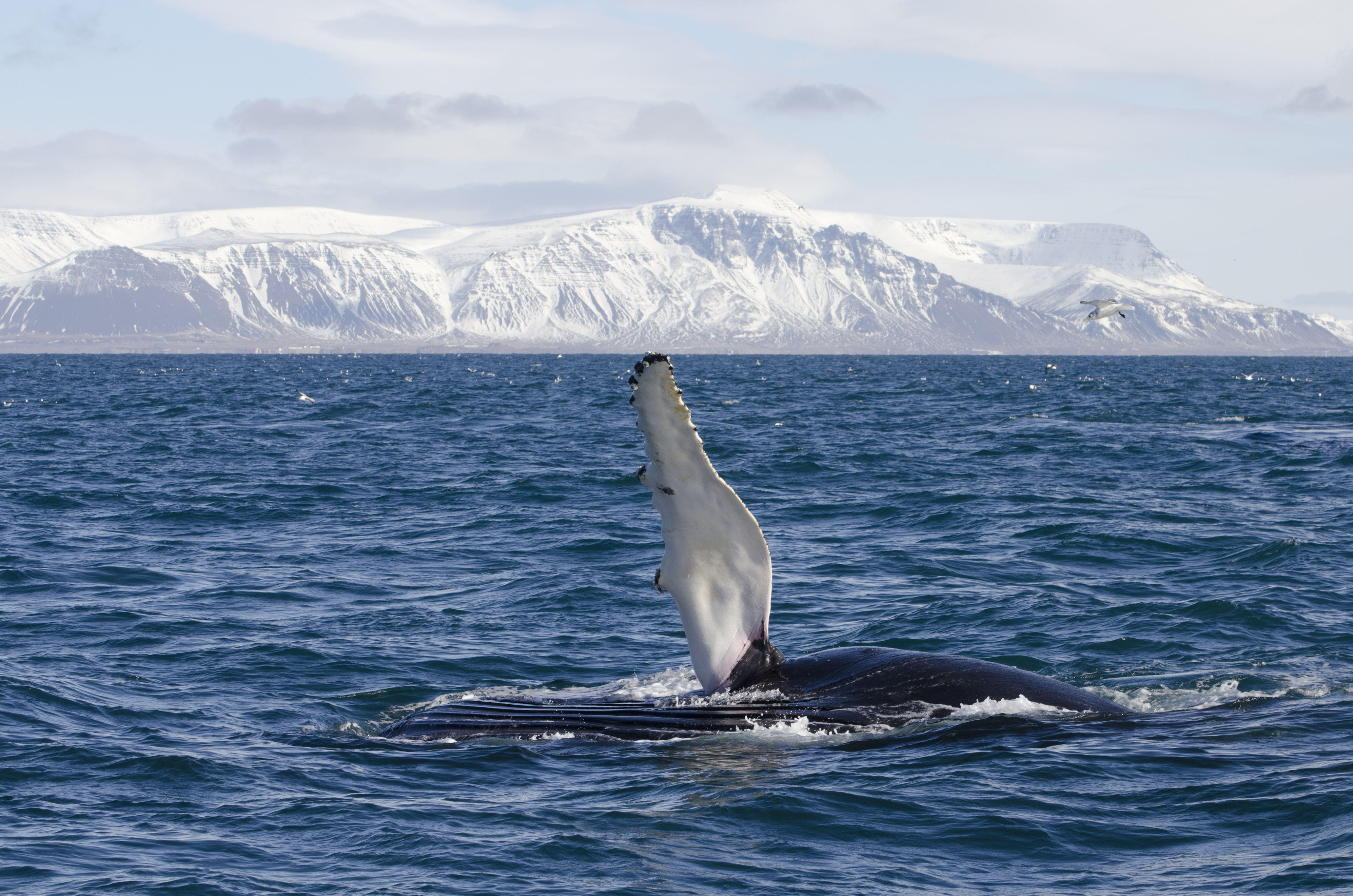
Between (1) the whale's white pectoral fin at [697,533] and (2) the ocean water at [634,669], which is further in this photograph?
(1) the whale's white pectoral fin at [697,533]

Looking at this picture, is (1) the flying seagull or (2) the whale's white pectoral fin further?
(1) the flying seagull

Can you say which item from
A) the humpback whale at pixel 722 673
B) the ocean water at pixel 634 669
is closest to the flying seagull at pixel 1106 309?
the ocean water at pixel 634 669

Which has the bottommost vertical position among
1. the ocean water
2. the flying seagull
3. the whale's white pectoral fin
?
the ocean water

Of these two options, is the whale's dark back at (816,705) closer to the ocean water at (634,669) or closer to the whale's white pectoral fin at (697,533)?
the ocean water at (634,669)

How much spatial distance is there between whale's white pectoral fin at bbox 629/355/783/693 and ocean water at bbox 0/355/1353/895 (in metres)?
0.91

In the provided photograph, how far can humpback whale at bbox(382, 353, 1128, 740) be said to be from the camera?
900cm

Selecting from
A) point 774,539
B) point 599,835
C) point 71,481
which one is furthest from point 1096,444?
point 599,835

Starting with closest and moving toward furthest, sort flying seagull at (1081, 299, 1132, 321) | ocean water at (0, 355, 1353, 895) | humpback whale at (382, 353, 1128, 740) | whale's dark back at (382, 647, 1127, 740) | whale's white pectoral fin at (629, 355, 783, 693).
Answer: ocean water at (0, 355, 1353, 895) < whale's white pectoral fin at (629, 355, 783, 693) < humpback whale at (382, 353, 1128, 740) < whale's dark back at (382, 647, 1127, 740) < flying seagull at (1081, 299, 1132, 321)

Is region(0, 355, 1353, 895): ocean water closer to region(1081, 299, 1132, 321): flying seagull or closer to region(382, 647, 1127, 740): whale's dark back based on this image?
region(382, 647, 1127, 740): whale's dark back

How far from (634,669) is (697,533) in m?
4.16

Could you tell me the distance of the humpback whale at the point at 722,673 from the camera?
9.00 meters

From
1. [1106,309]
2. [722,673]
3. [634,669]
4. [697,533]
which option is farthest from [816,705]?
[1106,309]

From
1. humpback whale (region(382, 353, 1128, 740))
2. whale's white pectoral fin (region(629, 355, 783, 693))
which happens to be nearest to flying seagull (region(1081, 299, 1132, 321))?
humpback whale (region(382, 353, 1128, 740))

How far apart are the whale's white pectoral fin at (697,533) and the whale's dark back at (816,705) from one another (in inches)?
23.7
